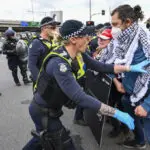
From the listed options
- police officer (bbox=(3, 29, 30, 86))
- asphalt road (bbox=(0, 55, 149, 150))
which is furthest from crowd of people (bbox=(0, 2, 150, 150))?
police officer (bbox=(3, 29, 30, 86))

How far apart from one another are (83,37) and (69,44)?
0.15m

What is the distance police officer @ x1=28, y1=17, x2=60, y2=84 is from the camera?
444cm

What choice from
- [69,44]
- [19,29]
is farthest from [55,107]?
[19,29]

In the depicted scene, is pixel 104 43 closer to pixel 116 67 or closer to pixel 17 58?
pixel 116 67

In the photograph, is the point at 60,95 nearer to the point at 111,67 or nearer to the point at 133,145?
the point at 111,67

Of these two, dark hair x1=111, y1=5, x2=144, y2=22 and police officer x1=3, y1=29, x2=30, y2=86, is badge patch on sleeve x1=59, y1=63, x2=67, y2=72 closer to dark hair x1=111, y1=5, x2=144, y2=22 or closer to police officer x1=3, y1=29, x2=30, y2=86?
dark hair x1=111, y1=5, x2=144, y2=22

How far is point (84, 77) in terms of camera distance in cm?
431

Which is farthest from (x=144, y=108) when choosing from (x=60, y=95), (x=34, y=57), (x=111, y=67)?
(x=34, y=57)

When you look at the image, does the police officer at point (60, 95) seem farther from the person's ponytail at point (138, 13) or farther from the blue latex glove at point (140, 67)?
the person's ponytail at point (138, 13)

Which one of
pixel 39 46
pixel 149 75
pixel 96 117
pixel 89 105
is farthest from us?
pixel 39 46

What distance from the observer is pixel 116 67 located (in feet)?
10.8

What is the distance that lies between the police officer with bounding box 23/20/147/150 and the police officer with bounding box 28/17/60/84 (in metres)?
1.60

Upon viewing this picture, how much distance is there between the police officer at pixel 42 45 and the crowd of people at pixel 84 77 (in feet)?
0.05

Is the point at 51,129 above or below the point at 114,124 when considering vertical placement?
above
